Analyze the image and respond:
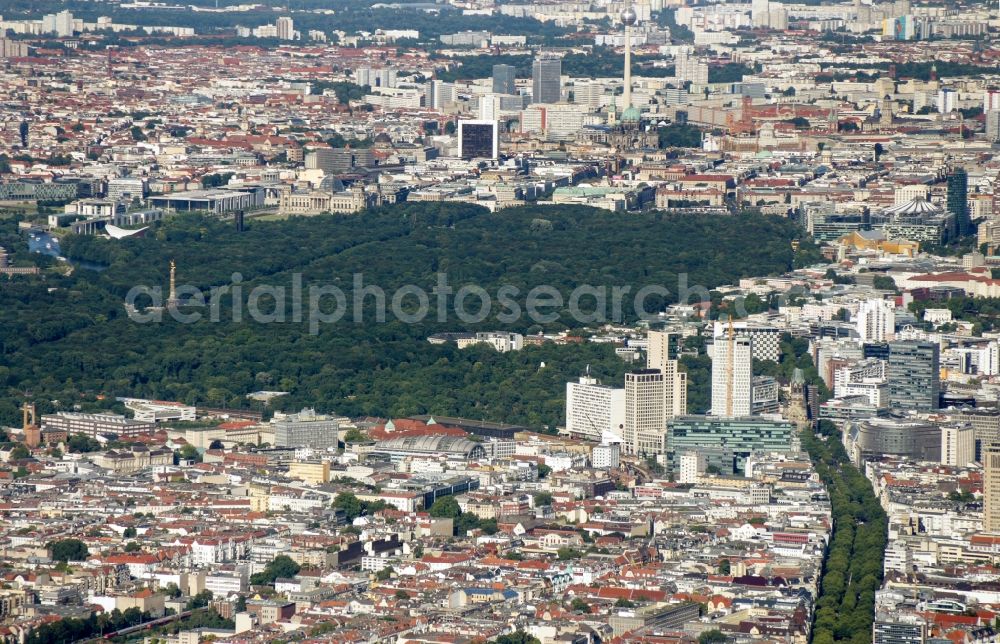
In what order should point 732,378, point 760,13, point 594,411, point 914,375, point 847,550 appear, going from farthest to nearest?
1. point 760,13
2. point 914,375
3. point 732,378
4. point 594,411
5. point 847,550

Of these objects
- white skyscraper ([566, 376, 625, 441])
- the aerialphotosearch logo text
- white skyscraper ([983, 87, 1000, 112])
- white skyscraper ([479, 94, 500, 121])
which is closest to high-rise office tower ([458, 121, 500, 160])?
white skyscraper ([479, 94, 500, 121])

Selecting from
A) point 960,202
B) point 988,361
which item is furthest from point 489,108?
point 988,361

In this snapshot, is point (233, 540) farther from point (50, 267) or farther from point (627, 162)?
point (627, 162)

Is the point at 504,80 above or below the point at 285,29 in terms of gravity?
below

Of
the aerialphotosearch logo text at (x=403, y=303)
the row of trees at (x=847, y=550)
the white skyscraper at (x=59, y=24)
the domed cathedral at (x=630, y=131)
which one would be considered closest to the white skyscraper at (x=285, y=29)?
the white skyscraper at (x=59, y=24)

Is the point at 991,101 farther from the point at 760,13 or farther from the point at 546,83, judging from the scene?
the point at 760,13

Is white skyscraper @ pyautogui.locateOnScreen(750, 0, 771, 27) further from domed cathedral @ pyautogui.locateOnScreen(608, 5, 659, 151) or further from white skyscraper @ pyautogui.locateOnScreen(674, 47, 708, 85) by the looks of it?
domed cathedral @ pyautogui.locateOnScreen(608, 5, 659, 151)
